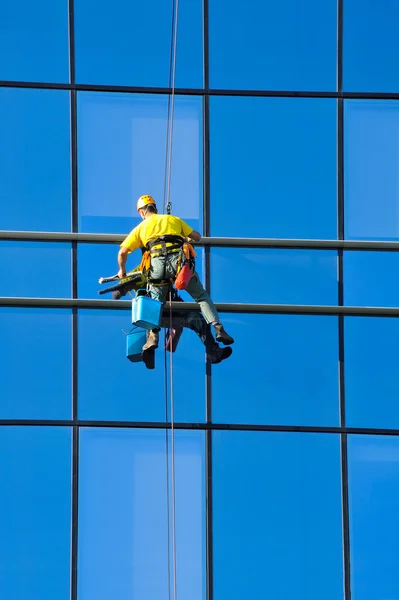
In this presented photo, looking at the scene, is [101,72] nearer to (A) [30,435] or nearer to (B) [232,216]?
(B) [232,216]

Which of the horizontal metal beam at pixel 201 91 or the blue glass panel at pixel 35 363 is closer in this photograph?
the blue glass panel at pixel 35 363

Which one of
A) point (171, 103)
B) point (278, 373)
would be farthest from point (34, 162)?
point (278, 373)

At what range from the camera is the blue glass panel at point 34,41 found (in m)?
20.1

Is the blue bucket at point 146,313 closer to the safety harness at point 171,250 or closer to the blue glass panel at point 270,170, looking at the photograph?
the safety harness at point 171,250

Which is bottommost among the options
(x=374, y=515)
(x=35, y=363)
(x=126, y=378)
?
(x=374, y=515)

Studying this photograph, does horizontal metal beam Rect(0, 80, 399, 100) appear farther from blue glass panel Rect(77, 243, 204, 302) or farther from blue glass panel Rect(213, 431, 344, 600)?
blue glass panel Rect(213, 431, 344, 600)

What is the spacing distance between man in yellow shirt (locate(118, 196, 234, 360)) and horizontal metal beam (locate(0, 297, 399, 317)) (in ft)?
3.45

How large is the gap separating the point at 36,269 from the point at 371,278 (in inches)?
128

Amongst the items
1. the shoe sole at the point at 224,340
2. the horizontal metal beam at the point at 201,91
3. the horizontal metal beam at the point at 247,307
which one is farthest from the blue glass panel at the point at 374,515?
the horizontal metal beam at the point at 201,91

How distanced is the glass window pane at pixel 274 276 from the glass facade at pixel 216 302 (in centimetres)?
2

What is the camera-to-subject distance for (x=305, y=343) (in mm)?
19750

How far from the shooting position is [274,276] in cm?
1994

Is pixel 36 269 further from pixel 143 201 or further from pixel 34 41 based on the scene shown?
pixel 34 41

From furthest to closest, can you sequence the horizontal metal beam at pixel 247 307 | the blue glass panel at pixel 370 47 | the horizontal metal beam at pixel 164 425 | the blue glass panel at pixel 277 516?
the blue glass panel at pixel 370 47
the horizontal metal beam at pixel 247 307
the horizontal metal beam at pixel 164 425
the blue glass panel at pixel 277 516
